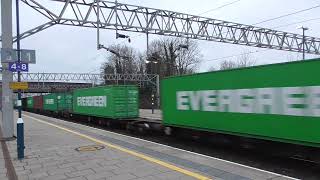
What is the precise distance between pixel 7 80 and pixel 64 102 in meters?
18.3

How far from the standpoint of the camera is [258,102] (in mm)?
10148

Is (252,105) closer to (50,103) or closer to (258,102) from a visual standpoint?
(258,102)

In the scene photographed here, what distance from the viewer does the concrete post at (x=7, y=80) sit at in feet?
56.3

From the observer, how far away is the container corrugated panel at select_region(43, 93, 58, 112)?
39838 mm

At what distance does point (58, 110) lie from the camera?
3800cm

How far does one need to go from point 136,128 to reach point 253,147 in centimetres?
915

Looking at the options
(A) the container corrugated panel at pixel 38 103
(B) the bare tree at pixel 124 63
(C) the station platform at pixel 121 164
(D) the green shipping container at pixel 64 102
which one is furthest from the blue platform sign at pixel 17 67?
(B) the bare tree at pixel 124 63

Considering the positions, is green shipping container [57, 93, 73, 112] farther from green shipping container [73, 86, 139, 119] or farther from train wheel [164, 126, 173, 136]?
train wheel [164, 126, 173, 136]

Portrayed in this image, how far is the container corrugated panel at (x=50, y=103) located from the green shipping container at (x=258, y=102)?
28.0 meters

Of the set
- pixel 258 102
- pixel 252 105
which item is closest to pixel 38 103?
pixel 252 105

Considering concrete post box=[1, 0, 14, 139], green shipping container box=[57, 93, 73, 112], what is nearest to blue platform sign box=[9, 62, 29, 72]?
concrete post box=[1, 0, 14, 139]

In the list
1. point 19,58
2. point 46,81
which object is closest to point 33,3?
point 19,58

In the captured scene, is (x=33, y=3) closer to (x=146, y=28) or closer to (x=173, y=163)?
(x=146, y=28)

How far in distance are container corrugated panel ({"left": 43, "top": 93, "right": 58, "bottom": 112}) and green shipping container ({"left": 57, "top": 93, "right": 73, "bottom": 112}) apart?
171cm
